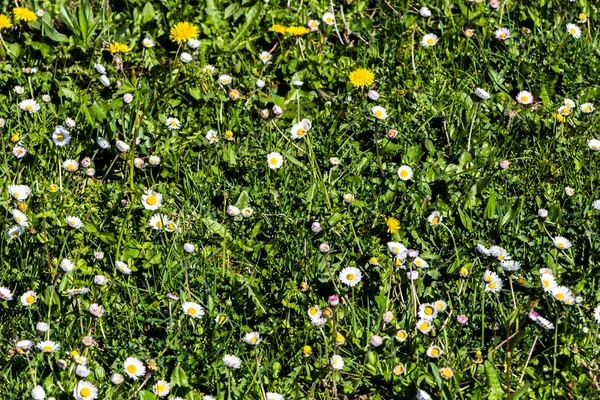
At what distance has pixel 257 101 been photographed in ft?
13.4

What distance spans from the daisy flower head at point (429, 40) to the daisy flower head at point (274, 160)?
1084mm

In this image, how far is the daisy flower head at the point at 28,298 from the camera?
3003 mm

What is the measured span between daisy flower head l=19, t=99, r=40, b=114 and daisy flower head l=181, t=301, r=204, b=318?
1.28 m

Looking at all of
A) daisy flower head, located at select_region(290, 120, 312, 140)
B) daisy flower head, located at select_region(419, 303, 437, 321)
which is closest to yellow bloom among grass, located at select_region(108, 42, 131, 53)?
daisy flower head, located at select_region(290, 120, 312, 140)

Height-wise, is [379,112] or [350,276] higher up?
[379,112]

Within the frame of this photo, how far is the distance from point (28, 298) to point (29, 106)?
1.10 metres

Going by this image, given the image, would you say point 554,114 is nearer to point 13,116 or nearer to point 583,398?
point 583,398

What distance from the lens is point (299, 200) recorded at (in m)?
3.59

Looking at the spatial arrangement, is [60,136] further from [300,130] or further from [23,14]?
[300,130]

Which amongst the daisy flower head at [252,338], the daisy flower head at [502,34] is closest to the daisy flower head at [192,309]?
the daisy flower head at [252,338]

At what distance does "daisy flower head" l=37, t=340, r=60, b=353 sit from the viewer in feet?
9.36

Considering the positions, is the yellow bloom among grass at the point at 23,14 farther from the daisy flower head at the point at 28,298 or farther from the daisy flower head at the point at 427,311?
the daisy flower head at the point at 427,311

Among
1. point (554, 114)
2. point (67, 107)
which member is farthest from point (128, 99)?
point (554, 114)

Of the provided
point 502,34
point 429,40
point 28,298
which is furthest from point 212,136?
point 502,34
